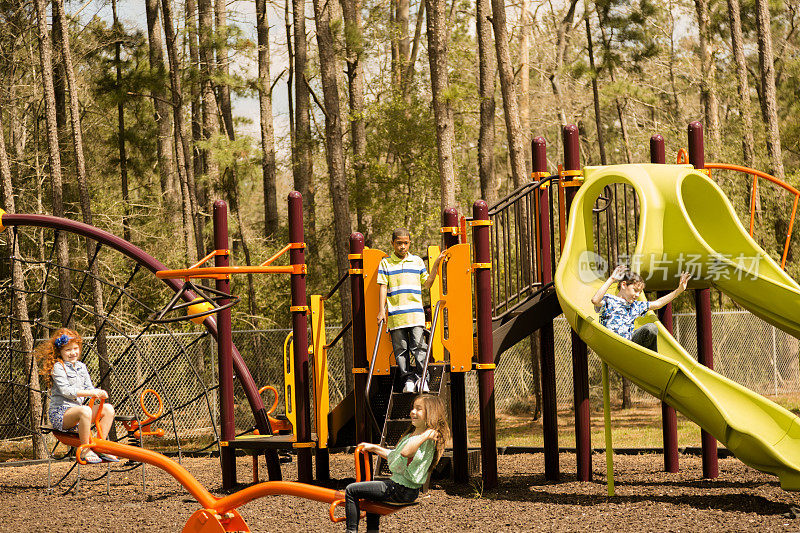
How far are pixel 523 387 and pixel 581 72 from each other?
25.5 ft

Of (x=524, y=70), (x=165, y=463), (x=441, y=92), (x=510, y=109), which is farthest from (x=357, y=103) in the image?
(x=165, y=463)

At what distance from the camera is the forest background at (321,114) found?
60.3 ft

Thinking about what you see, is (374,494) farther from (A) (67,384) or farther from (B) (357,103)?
(B) (357,103)

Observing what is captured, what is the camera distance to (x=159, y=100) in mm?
22812

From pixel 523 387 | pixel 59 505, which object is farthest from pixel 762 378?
pixel 59 505

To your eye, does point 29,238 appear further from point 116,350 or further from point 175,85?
point 175,85

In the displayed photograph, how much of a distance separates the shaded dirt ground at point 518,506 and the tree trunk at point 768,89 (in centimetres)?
734

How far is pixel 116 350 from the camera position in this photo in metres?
17.2

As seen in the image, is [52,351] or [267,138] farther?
[267,138]

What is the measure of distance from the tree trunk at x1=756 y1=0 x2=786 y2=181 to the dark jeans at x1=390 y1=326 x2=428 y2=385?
983 cm

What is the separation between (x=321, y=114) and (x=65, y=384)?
18652mm

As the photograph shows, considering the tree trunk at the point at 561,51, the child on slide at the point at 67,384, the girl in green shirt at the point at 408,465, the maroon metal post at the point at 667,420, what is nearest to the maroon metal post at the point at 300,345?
the child on slide at the point at 67,384

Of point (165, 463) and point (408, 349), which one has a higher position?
point (408, 349)

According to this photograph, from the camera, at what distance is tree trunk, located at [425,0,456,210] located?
13.7m
